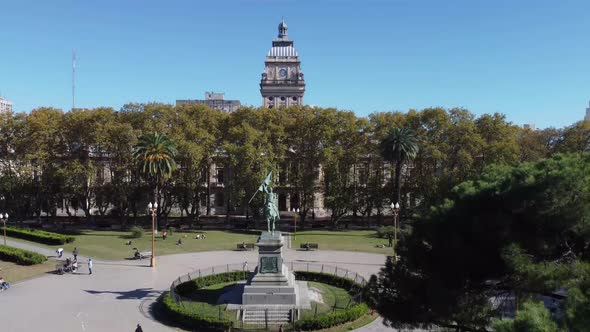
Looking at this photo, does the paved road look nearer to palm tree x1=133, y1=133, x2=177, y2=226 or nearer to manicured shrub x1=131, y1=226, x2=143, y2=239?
manicured shrub x1=131, y1=226, x2=143, y2=239

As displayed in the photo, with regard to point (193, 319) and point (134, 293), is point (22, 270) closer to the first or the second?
→ point (134, 293)

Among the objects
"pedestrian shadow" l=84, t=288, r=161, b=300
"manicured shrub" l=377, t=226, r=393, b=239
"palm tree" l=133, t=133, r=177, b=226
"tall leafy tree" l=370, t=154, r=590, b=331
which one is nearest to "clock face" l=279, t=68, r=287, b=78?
"palm tree" l=133, t=133, r=177, b=226

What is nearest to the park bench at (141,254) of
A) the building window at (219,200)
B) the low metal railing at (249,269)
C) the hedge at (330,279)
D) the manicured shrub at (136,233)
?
the low metal railing at (249,269)

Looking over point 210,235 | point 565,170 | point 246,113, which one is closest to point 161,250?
point 210,235

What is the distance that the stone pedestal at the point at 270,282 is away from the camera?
26359 mm

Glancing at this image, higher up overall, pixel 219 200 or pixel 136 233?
pixel 219 200

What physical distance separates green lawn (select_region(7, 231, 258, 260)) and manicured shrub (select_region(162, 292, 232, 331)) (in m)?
17.7

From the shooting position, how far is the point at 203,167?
201 feet

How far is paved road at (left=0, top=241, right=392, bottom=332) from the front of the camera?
79.7 ft

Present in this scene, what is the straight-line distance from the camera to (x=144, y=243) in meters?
47.8

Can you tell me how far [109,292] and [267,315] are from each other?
11336 millimetres

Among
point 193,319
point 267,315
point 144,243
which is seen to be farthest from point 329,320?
point 144,243

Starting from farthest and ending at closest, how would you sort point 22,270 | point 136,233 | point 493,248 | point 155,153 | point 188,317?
point 136,233 < point 155,153 < point 22,270 < point 188,317 < point 493,248

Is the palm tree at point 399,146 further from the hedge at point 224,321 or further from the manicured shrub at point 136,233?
the manicured shrub at point 136,233
